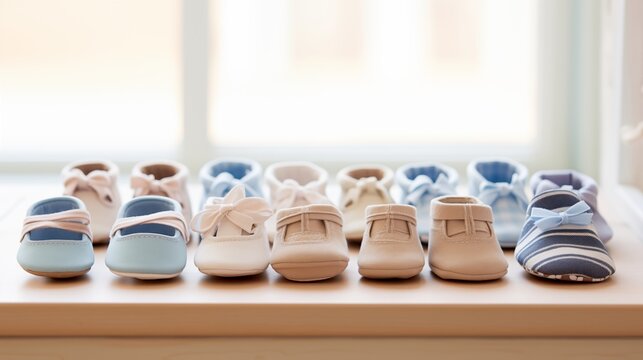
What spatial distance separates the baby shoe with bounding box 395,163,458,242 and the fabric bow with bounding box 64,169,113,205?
541mm

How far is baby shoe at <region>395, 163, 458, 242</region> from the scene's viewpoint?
5.44 feet

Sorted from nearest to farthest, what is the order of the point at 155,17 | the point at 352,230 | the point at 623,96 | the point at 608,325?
the point at 608,325
the point at 352,230
the point at 623,96
the point at 155,17

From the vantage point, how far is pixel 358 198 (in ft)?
5.52

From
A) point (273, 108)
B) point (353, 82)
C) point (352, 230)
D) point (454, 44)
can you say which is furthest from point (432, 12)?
point (352, 230)

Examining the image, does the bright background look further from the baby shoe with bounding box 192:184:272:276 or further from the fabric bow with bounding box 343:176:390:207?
the baby shoe with bounding box 192:184:272:276

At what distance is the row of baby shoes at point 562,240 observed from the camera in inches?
56.4

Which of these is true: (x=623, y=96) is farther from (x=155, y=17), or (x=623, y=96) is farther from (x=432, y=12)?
(x=155, y=17)

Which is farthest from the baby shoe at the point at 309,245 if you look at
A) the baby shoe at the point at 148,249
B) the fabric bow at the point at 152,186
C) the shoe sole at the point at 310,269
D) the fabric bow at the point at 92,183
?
the fabric bow at the point at 92,183

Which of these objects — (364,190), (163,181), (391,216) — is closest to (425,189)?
(364,190)

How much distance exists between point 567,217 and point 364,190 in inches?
15.1

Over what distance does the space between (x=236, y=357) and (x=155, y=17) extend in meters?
1.24

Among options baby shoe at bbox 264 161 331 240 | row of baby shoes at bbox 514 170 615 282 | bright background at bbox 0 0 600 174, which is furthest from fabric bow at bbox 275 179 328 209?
bright background at bbox 0 0 600 174

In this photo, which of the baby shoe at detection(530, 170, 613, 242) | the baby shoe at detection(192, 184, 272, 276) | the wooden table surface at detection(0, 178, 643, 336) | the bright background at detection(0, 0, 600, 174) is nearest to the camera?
the wooden table surface at detection(0, 178, 643, 336)

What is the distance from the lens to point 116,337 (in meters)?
1.36
